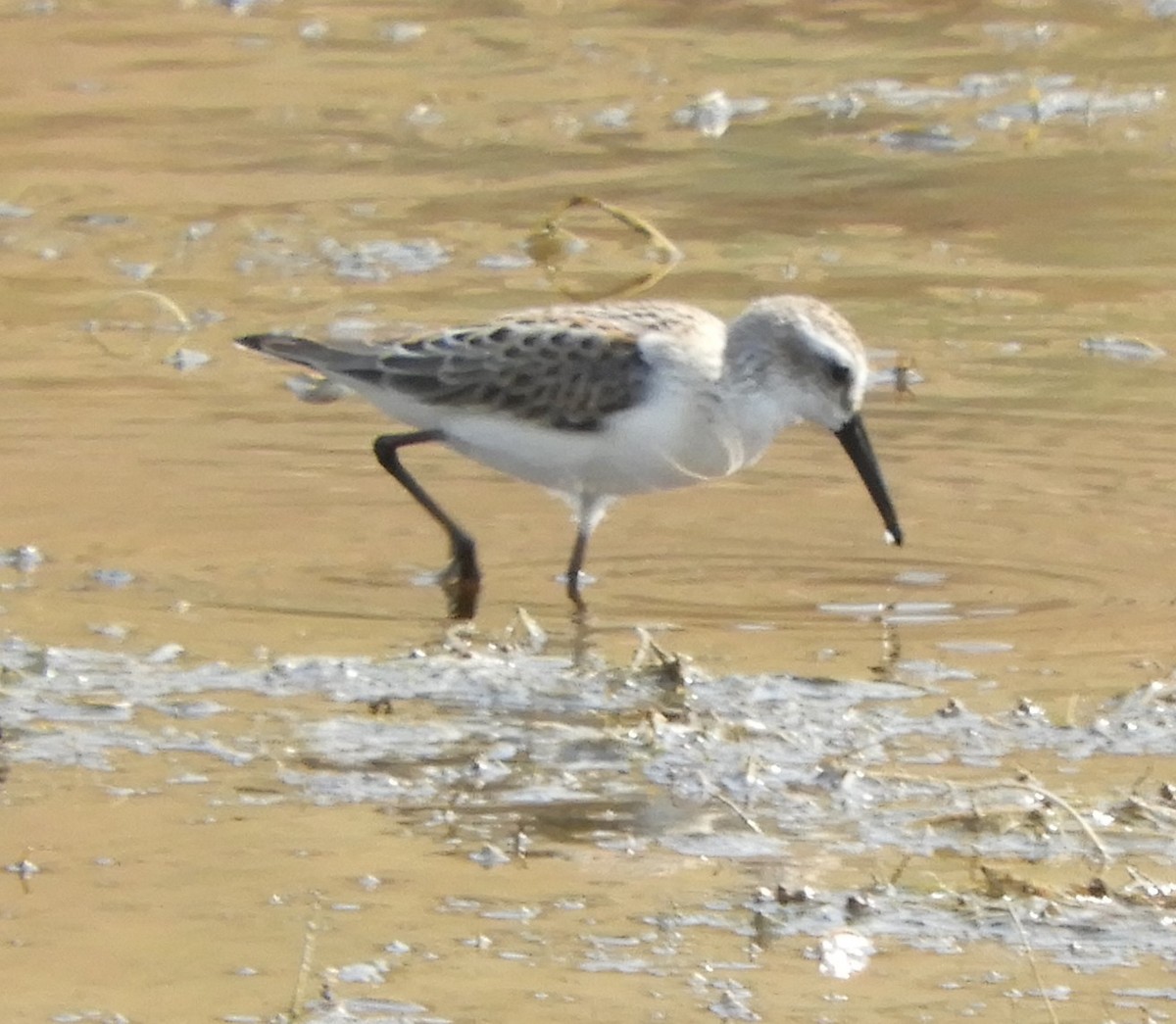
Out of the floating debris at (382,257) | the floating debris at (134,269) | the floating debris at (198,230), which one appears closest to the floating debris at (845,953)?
the floating debris at (382,257)

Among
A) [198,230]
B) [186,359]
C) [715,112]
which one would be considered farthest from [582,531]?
[715,112]

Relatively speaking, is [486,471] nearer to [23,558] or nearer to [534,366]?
[534,366]

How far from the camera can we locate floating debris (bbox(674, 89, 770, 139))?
40.1ft

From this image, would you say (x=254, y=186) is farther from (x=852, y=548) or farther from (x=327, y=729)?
(x=327, y=729)

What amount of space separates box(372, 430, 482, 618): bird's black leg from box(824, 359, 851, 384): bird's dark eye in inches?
39.5

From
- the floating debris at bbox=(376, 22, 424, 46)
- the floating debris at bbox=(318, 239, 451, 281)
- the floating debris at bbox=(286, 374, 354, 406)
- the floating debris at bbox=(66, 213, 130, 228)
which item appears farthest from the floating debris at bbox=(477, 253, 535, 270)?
the floating debris at bbox=(376, 22, 424, 46)

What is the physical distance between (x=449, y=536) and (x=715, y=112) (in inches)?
220

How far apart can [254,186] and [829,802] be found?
6.60m

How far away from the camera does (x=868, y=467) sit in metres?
7.25

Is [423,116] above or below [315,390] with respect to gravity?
below

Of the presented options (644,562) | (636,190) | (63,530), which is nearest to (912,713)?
(644,562)

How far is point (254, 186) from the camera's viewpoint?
446 inches

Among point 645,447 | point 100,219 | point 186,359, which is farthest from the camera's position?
point 100,219

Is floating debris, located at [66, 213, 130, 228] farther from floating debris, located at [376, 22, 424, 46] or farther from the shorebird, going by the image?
the shorebird
